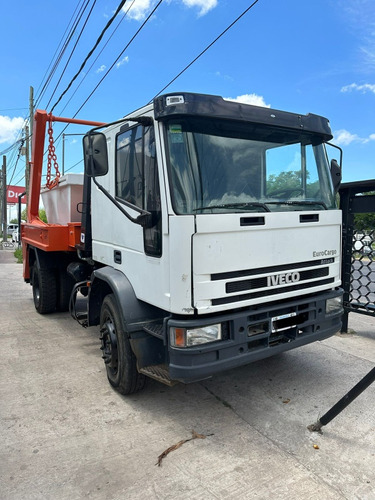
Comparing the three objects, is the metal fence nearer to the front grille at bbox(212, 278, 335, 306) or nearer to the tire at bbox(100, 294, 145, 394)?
the front grille at bbox(212, 278, 335, 306)

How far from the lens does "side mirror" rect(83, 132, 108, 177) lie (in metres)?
3.27

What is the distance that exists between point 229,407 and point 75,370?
1.88 meters

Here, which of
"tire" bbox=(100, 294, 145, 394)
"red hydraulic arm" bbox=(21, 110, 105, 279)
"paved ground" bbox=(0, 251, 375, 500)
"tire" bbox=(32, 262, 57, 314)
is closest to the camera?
"paved ground" bbox=(0, 251, 375, 500)

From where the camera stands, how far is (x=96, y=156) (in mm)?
3277

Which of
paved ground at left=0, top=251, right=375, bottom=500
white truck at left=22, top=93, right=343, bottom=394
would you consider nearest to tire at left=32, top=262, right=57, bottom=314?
paved ground at left=0, top=251, right=375, bottom=500

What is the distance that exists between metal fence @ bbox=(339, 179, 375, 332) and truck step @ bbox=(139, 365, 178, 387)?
3.21 metres

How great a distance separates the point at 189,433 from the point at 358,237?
12.4 feet

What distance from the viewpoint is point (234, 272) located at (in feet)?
9.59

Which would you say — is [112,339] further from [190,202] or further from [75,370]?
[190,202]

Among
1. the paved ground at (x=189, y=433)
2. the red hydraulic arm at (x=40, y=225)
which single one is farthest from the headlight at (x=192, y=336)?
the red hydraulic arm at (x=40, y=225)

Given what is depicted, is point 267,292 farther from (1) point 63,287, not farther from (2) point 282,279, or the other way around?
(1) point 63,287

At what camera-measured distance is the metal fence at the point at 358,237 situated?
5.09 m

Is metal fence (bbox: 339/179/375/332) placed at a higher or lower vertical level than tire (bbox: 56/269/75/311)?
higher

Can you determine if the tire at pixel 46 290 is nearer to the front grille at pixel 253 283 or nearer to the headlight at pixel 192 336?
the headlight at pixel 192 336
